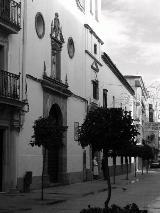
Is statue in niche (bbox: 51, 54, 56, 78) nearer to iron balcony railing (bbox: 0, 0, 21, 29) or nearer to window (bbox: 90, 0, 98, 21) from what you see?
iron balcony railing (bbox: 0, 0, 21, 29)

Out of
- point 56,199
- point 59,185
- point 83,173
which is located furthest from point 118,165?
point 56,199

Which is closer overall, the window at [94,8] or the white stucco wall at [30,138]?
the white stucco wall at [30,138]

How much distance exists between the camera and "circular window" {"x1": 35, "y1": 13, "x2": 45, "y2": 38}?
24047 mm

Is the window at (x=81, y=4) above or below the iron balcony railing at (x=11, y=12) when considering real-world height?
above

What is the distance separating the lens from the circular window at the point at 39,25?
78.9ft

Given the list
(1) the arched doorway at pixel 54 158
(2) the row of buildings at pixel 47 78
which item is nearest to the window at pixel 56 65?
(2) the row of buildings at pixel 47 78

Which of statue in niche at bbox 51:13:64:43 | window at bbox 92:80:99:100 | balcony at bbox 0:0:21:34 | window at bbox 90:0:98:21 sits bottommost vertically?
window at bbox 92:80:99:100

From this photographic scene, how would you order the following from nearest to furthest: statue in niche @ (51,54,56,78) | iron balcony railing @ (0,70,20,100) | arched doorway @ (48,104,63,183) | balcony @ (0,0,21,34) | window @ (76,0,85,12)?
balcony @ (0,0,21,34)
iron balcony railing @ (0,70,20,100)
statue in niche @ (51,54,56,78)
arched doorway @ (48,104,63,183)
window @ (76,0,85,12)

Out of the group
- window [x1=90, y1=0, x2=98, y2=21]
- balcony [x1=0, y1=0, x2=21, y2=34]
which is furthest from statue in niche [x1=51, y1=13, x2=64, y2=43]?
window [x1=90, y1=0, x2=98, y2=21]

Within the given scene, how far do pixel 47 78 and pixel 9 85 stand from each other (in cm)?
477

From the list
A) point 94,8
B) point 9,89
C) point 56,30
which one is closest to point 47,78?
point 56,30

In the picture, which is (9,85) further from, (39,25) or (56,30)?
(56,30)

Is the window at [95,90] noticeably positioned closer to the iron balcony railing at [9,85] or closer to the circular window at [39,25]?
the circular window at [39,25]

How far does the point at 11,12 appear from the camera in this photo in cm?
2045
